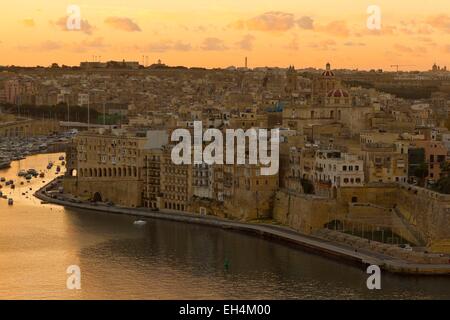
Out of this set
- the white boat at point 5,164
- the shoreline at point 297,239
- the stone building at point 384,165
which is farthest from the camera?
the white boat at point 5,164

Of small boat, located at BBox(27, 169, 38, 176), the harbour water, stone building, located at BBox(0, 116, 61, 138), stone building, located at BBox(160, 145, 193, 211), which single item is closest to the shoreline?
the harbour water

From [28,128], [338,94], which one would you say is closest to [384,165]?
[338,94]

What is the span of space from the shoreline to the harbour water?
200 mm

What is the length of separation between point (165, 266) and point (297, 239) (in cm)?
275

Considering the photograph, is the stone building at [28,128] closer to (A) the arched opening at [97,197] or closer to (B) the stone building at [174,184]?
(A) the arched opening at [97,197]

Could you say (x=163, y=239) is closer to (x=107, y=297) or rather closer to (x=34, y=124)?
(x=107, y=297)

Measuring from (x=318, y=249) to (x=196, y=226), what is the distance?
3952 mm

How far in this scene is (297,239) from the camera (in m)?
18.9

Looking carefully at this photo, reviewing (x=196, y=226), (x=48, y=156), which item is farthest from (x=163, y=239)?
(x=48, y=156)

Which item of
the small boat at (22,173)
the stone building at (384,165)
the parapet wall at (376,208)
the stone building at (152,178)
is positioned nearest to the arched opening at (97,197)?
the stone building at (152,178)

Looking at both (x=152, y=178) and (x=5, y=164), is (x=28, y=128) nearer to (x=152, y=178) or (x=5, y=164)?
(x=5, y=164)

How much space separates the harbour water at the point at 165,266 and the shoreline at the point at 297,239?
20 centimetres

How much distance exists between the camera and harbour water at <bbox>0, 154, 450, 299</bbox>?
15.2 meters

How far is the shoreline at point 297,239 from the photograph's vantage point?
53.6 ft
